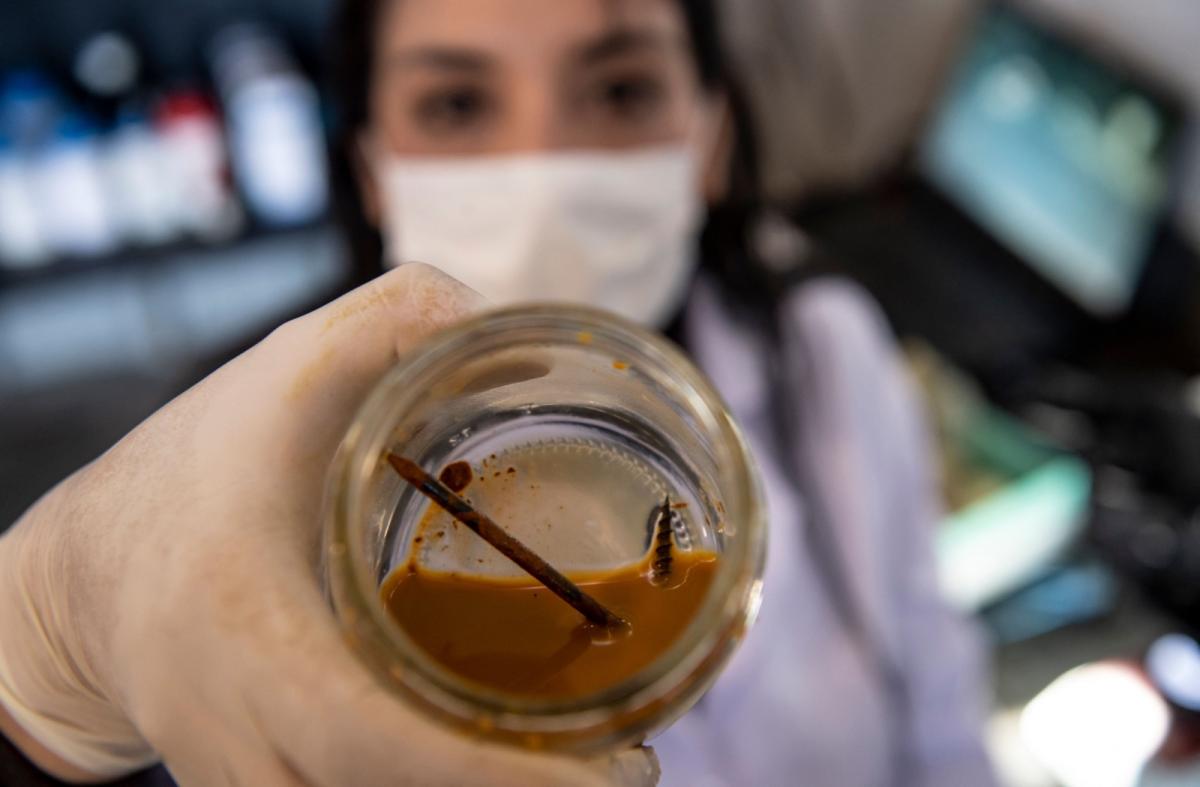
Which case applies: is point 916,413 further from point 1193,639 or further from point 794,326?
point 1193,639

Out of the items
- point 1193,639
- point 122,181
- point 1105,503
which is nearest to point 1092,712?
point 1193,639

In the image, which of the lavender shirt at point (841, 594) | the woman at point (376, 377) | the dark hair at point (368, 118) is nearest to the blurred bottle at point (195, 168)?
the dark hair at point (368, 118)

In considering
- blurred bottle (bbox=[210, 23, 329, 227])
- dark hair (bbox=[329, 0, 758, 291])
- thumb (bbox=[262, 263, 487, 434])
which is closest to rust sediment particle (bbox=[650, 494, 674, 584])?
thumb (bbox=[262, 263, 487, 434])

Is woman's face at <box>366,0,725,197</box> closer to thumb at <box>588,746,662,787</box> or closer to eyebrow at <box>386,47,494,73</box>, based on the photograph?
eyebrow at <box>386,47,494,73</box>

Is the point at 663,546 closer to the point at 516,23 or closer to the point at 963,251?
the point at 516,23

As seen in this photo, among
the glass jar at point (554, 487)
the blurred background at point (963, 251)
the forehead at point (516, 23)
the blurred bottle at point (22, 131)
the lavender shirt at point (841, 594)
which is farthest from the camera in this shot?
the blurred bottle at point (22, 131)

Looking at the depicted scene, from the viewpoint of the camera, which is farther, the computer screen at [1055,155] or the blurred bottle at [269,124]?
the blurred bottle at [269,124]

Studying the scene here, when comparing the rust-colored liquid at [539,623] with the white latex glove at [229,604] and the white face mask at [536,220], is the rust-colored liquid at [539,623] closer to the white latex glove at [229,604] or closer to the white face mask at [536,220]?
the white latex glove at [229,604]
